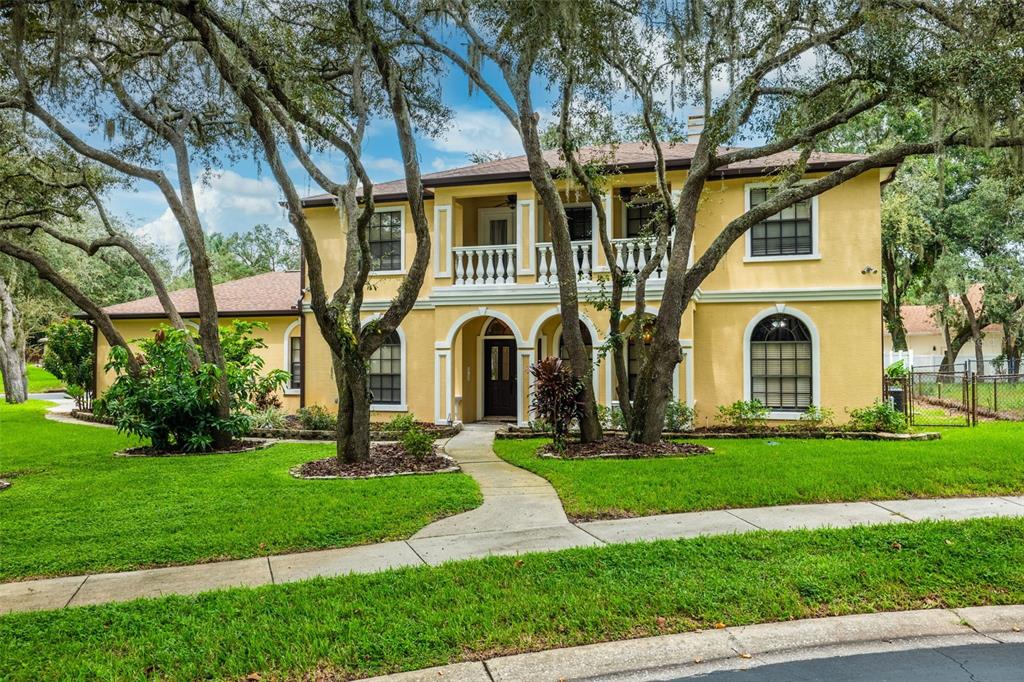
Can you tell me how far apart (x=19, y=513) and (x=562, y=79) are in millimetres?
9791

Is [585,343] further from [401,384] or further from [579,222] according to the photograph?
[401,384]

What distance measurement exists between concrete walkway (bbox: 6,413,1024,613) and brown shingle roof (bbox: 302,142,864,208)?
8436 millimetres

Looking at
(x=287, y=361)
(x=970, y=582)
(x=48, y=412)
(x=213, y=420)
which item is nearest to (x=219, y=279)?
(x=48, y=412)

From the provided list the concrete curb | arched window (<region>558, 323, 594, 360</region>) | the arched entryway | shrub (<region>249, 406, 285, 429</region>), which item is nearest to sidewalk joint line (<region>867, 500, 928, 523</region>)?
the concrete curb

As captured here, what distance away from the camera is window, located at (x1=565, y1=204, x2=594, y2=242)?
1667 cm

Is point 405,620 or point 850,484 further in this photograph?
point 850,484

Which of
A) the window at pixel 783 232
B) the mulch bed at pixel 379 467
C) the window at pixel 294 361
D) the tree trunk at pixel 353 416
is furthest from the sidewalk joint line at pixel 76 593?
the window at pixel 783 232

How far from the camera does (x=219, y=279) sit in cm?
5253

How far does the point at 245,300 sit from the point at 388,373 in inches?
260

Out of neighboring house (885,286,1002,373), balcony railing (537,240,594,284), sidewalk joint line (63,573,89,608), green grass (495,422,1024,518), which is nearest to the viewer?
sidewalk joint line (63,573,89,608)

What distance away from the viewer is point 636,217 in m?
16.4

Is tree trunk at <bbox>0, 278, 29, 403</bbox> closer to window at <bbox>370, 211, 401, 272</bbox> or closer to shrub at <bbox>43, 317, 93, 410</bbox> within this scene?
shrub at <bbox>43, 317, 93, 410</bbox>

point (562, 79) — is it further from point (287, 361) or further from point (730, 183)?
point (287, 361)

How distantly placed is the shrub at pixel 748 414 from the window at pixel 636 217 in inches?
187
